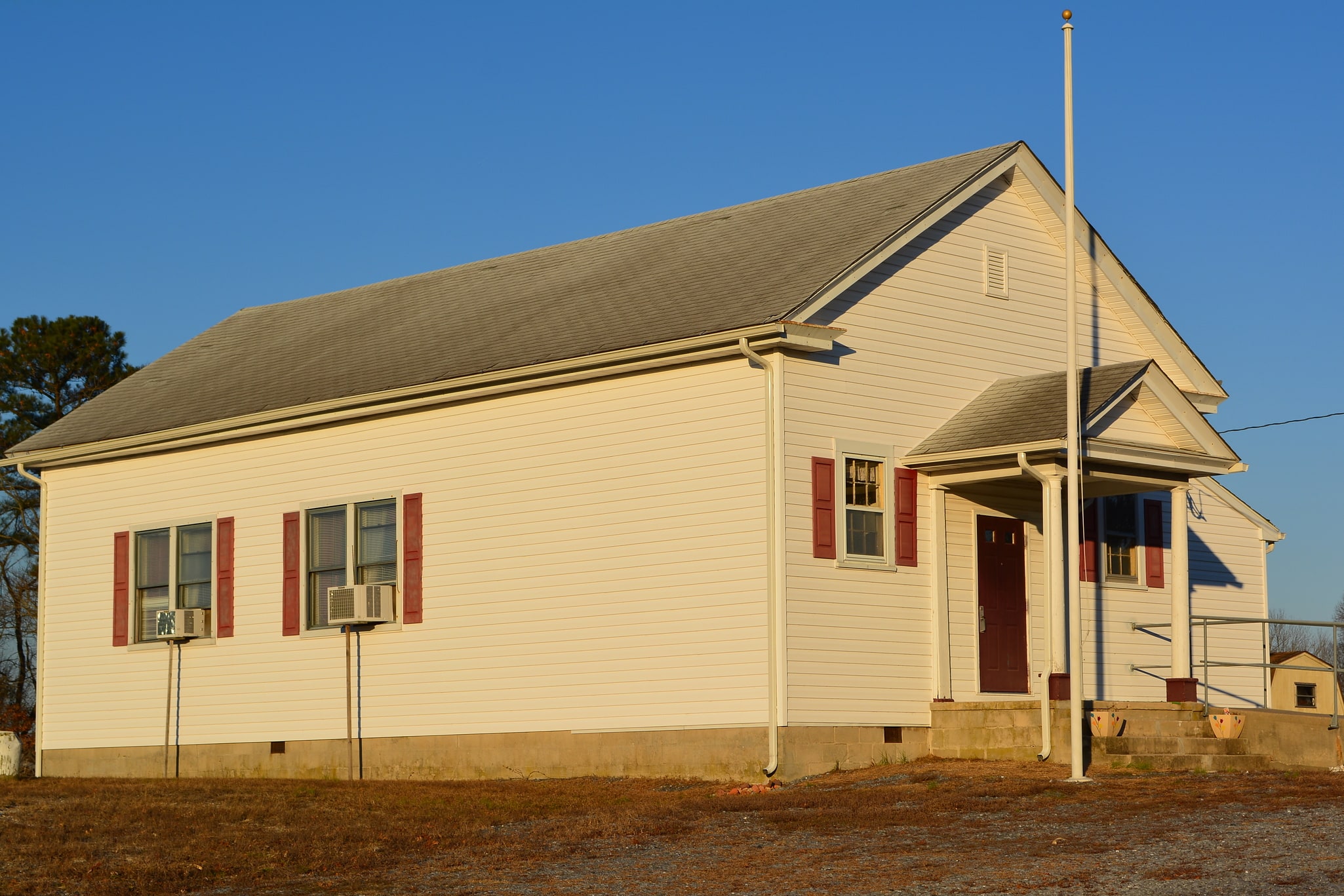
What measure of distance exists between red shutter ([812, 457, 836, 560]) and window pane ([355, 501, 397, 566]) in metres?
6.12

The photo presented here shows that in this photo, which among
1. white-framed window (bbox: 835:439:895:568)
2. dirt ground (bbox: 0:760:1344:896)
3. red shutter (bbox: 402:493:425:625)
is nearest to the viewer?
dirt ground (bbox: 0:760:1344:896)

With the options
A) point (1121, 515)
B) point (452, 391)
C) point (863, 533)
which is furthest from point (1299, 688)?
point (452, 391)

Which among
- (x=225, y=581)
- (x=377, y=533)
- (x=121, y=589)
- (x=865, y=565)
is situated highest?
(x=377, y=533)

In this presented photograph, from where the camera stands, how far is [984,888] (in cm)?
1015

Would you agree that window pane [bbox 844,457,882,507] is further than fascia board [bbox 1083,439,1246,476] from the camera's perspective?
Yes

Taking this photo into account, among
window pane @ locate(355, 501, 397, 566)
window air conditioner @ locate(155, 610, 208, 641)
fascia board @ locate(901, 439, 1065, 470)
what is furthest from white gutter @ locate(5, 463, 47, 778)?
fascia board @ locate(901, 439, 1065, 470)

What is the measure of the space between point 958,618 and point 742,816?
5407 millimetres

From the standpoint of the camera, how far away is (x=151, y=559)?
23859mm

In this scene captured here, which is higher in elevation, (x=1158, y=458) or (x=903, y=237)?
(x=903, y=237)

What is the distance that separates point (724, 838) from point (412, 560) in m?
8.66

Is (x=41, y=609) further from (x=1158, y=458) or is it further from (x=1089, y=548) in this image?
(x=1158, y=458)

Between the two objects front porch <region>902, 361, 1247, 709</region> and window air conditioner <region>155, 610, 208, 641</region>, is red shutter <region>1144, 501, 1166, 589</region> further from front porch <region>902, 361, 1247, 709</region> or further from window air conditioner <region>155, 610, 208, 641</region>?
window air conditioner <region>155, 610, 208, 641</region>

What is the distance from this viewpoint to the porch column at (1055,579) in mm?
17312

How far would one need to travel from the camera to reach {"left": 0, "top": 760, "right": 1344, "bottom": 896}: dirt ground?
10.7 metres
